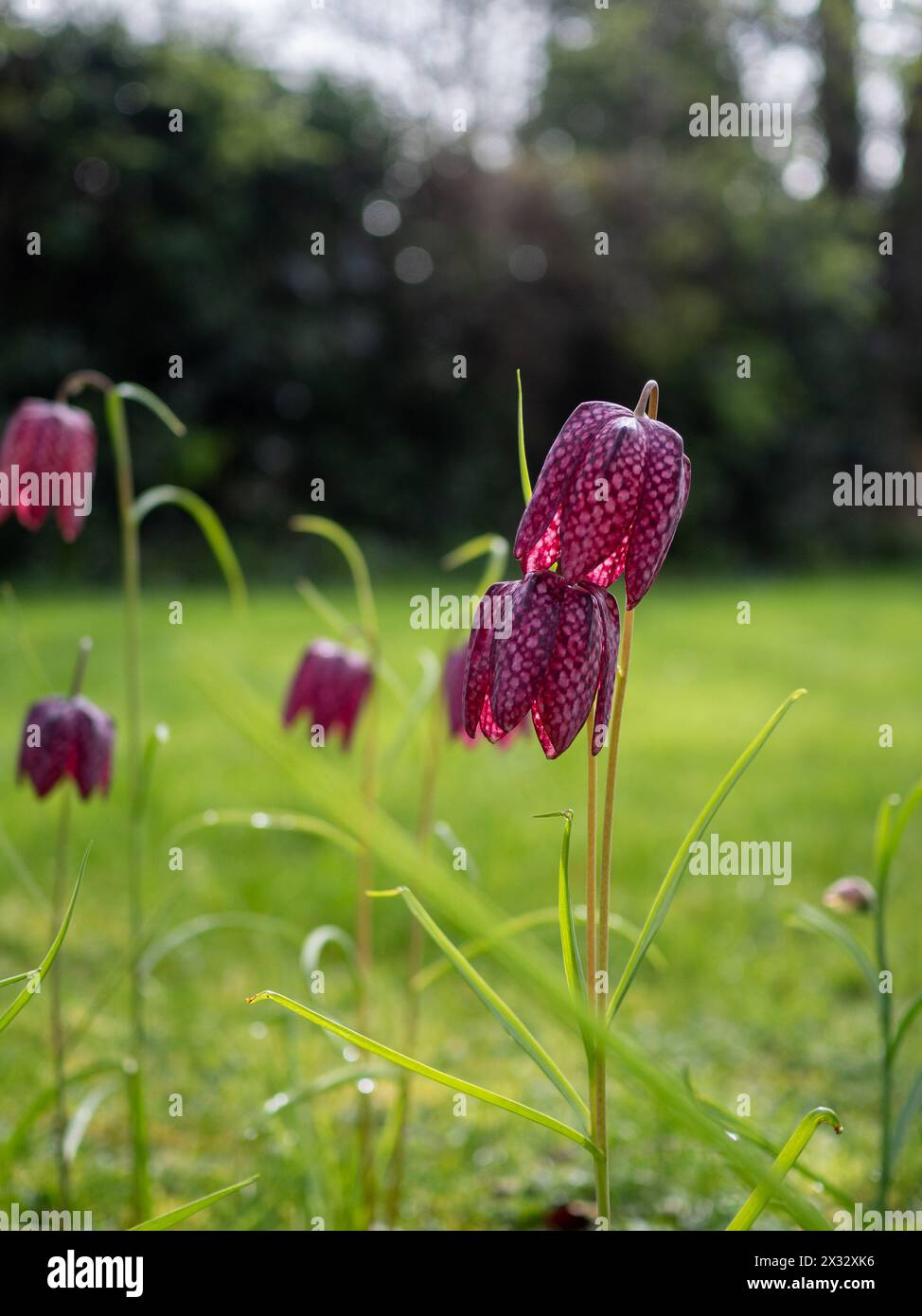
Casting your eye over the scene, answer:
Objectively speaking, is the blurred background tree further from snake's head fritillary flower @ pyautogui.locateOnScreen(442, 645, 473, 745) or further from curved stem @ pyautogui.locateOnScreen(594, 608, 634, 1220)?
curved stem @ pyautogui.locateOnScreen(594, 608, 634, 1220)

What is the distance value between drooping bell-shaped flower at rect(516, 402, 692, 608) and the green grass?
0.68 feet

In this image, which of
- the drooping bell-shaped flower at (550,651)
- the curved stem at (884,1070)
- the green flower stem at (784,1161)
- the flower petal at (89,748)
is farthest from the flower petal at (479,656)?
the flower petal at (89,748)

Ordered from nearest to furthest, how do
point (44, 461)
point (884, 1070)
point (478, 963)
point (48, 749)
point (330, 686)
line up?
point (884, 1070), point (48, 749), point (44, 461), point (330, 686), point (478, 963)

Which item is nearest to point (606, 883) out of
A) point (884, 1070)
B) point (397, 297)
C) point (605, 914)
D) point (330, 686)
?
point (605, 914)

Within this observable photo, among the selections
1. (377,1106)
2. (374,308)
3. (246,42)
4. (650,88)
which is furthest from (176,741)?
(650,88)

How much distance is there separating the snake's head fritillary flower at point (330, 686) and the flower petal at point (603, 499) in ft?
2.29

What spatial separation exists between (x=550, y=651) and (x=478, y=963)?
157 centimetres

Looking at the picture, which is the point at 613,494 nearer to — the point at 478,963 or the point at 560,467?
the point at 560,467

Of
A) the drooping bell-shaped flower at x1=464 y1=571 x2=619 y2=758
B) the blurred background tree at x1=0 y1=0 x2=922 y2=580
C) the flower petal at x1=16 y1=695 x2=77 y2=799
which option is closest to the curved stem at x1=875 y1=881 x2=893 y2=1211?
the drooping bell-shaped flower at x1=464 y1=571 x2=619 y2=758

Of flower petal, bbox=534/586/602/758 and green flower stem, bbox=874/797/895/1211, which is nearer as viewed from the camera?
flower petal, bbox=534/586/602/758

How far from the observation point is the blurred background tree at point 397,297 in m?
6.62

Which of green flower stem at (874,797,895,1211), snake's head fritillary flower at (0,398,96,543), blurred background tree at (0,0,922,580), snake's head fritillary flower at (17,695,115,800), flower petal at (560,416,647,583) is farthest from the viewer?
blurred background tree at (0,0,922,580)

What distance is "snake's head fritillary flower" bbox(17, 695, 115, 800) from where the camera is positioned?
1.10m

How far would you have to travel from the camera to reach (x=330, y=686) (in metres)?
1.34
